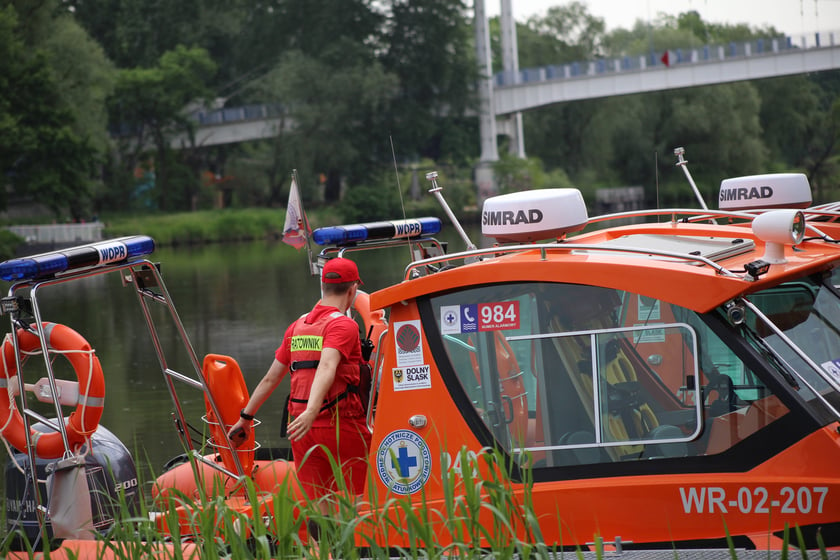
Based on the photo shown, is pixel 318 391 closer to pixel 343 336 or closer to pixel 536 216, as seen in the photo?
pixel 343 336

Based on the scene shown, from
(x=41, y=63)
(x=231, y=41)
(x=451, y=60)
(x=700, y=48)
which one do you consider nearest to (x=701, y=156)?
(x=700, y=48)

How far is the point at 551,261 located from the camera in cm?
479

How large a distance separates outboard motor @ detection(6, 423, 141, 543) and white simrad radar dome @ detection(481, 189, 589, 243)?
260 centimetres

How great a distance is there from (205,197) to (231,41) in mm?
14825

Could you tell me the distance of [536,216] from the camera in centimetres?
537

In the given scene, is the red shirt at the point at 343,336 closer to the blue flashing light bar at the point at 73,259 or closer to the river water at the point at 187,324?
the river water at the point at 187,324

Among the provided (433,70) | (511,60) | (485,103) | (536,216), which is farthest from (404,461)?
(511,60)

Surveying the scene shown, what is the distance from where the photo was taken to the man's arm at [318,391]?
216 inches

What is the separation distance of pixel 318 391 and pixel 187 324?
19871 mm

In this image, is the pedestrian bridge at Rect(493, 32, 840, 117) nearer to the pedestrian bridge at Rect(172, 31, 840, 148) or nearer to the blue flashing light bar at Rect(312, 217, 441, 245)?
the pedestrian bridge at Rect(172, 31, 840, 148)

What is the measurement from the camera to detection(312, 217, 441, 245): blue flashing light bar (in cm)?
705

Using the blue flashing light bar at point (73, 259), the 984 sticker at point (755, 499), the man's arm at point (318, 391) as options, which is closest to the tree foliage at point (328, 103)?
the blue flashing light bar at point (73, 259)

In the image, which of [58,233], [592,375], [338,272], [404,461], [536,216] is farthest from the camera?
[58,233]

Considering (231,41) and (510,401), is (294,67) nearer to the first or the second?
(231,41)
